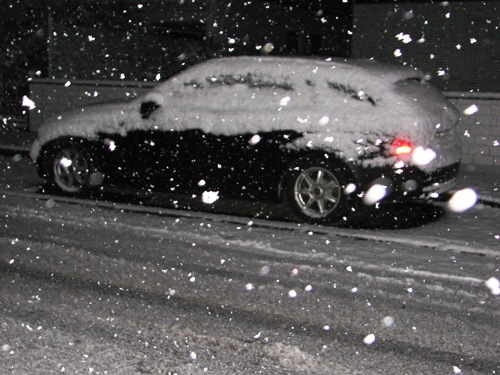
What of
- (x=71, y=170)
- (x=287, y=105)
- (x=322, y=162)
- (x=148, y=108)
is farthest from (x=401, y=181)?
(x=71, y=170)

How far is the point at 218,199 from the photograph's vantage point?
867cm

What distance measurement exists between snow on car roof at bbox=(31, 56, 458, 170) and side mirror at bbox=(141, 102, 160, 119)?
0.16ft

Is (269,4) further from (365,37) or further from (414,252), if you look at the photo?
(414,252)

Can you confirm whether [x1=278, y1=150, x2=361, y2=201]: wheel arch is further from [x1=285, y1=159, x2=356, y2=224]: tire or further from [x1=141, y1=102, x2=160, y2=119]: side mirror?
[x1=141, y1=102, x2=160, y2=119]: side mirror

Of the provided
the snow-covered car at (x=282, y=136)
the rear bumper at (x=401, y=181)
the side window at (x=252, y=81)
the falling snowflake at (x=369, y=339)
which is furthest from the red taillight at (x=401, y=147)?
the falling snowflake at (x=369, y=339)

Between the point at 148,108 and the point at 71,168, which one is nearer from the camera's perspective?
the point at 148,108

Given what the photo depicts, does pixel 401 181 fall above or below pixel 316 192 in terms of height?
above

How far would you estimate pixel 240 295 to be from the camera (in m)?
5.15

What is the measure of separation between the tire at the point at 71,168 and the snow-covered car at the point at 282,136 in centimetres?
2

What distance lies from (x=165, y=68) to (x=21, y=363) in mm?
13494

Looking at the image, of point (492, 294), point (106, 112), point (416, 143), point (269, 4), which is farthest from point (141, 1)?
point (492, 294)

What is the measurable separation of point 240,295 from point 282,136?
2840 mm

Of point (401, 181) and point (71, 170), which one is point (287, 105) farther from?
point (71, 170)

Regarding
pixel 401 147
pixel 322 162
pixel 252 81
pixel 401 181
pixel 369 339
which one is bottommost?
pixel 369 339
